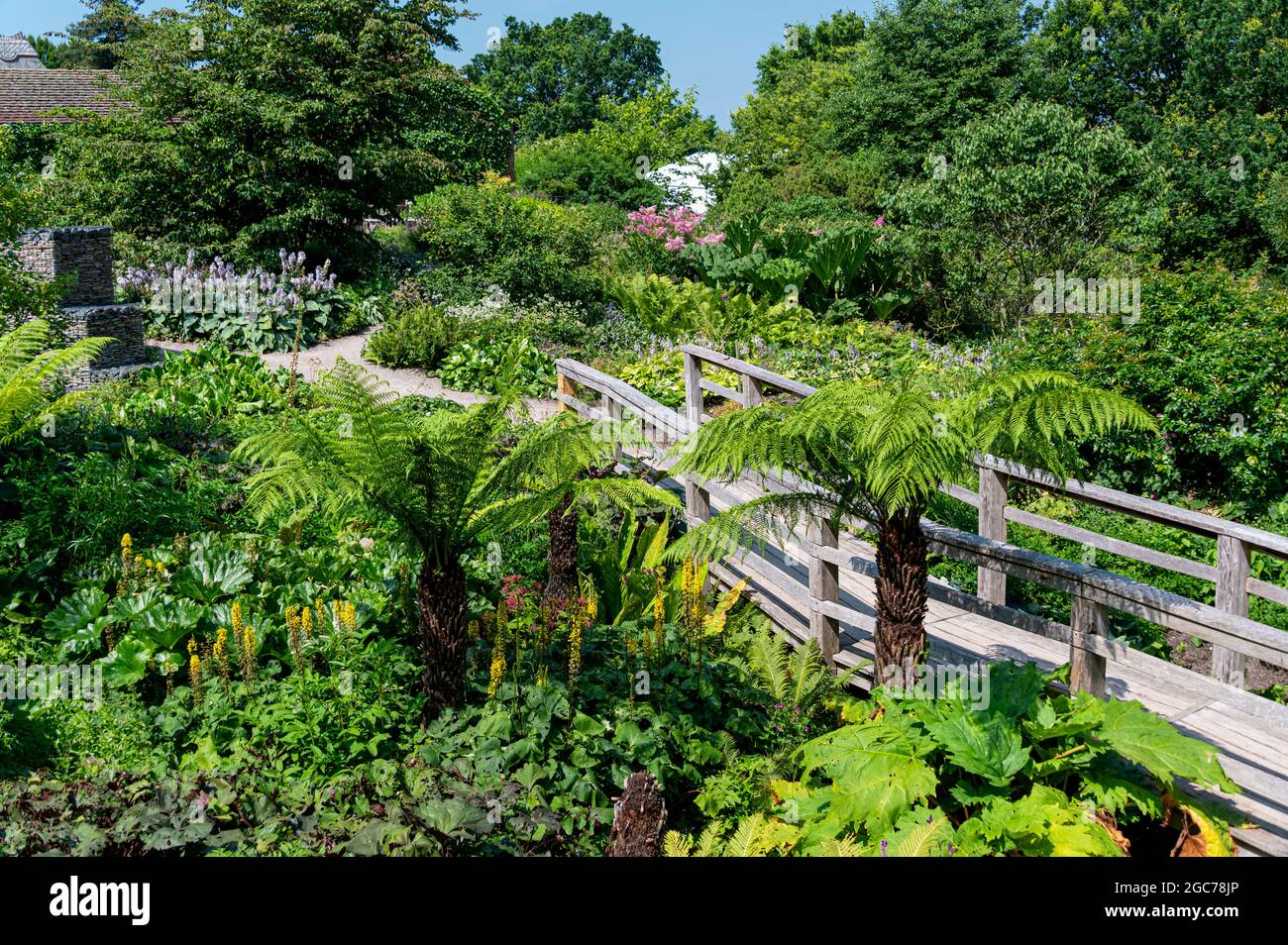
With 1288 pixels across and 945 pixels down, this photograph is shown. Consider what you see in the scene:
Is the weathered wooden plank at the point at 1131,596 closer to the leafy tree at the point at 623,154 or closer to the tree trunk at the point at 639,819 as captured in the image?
the tree trunk at the point at 639,819

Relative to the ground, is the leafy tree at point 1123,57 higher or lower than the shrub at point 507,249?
higher

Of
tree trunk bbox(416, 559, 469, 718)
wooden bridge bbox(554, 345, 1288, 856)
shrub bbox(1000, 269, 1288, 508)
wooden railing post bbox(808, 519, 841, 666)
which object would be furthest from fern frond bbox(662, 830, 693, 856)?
shrub bbox(1000, 269, 1288, 508)

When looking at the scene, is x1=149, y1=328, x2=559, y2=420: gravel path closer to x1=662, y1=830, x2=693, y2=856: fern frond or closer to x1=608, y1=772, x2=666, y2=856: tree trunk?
x1=662, y1=830, x2=693, y2=856: fern frond

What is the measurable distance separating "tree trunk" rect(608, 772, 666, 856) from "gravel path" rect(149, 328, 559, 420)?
8.43 m

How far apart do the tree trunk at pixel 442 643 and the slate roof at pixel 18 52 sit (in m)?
44.5

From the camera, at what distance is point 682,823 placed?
4.56 m

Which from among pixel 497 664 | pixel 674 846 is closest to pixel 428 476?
pixel 497 664

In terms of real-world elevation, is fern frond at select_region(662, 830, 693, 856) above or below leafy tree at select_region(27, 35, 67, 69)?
below

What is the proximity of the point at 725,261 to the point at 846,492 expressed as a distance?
11.9 meters

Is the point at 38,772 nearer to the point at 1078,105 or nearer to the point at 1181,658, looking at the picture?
the point at 1181,658

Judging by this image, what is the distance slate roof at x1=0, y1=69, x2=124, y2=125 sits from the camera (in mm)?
26516

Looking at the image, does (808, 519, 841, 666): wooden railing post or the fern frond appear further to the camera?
(808, 519, 841, 666): wooden railing post

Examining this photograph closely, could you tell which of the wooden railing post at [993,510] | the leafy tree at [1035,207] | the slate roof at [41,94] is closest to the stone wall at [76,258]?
the wooden railing post at [993,510]

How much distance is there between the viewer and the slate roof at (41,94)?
2652 cm
